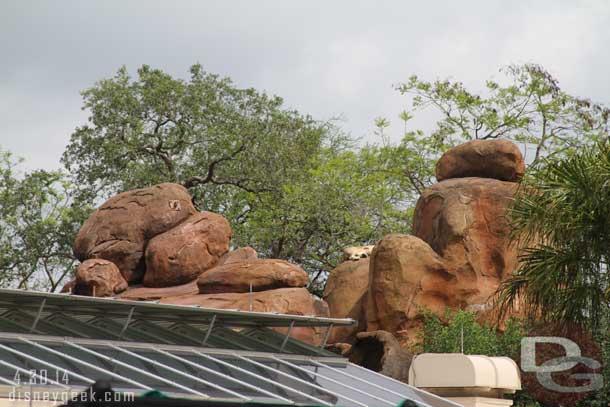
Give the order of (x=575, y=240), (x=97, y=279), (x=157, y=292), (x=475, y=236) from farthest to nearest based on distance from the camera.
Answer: (x=157, y=292)
(x=97, y=279)
(x=475, y=236)
(x=575, y=240)

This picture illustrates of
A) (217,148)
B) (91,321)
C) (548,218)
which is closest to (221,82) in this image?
(217,148)

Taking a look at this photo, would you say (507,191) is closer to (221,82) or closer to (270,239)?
(270,239)

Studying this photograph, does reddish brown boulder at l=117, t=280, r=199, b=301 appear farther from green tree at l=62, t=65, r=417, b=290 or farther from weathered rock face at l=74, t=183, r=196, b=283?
green tree at l=62, t=65, r=417, b=290

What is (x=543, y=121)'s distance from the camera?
40281 mm

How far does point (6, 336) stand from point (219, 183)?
87.7ft

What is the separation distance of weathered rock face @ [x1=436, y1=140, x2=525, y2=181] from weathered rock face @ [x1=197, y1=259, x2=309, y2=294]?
6.01 m

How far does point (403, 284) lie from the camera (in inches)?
1040

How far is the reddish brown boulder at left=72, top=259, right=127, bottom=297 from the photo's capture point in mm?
28344

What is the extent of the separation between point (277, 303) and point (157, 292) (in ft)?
13.9

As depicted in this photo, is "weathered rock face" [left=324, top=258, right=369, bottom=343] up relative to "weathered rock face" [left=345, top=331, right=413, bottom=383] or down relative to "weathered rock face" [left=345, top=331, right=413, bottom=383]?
up

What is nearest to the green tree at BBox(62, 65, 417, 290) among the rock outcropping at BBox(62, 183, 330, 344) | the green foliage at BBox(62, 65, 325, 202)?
the green foliage at BBox(62, 65, 325, 202)

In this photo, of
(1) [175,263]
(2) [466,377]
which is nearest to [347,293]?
(1) [175,263]

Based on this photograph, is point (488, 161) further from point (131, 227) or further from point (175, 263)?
point (131, 227)

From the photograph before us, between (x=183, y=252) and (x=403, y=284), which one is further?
(x=183, y=252)
